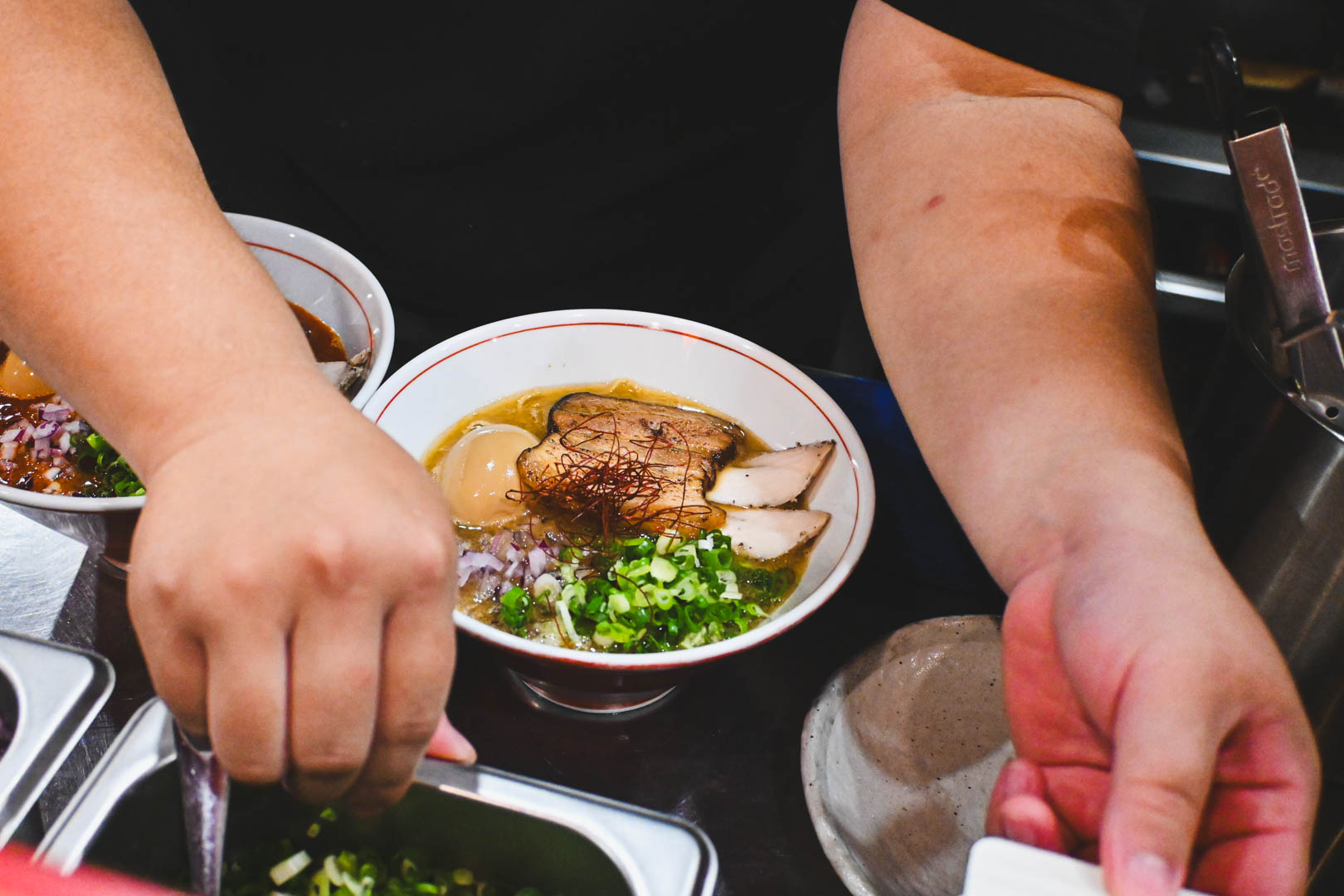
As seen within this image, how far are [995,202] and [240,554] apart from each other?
1063 millimetres

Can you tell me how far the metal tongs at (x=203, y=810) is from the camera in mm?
941

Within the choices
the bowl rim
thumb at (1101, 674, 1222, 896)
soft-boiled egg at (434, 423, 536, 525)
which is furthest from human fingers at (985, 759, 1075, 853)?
soft-boiled egg at (434, 423, 536, 525)

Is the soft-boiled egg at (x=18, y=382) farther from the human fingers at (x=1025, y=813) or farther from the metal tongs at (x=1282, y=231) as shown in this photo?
the metal tongs at (x=1282, y=231)

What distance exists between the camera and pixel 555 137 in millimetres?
1741

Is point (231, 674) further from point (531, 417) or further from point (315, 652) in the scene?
point (531, 417)

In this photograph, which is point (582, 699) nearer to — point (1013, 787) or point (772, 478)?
point (772, 478)

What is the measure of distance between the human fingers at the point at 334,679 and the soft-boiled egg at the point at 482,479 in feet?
2.56

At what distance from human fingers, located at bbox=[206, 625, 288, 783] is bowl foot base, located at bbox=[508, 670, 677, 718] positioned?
20.6 inches

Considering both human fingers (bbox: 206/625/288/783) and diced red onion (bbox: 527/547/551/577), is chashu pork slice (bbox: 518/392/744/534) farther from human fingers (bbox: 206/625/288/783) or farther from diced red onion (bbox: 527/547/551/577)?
human fingers (bbox: 206/625/288/783)

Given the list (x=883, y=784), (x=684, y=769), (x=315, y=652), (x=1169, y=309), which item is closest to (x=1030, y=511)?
(x=883, y=784)

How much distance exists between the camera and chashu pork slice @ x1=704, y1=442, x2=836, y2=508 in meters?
1.53

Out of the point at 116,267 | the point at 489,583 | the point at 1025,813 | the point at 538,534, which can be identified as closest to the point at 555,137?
the point at 538,534

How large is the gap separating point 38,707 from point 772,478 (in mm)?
1058

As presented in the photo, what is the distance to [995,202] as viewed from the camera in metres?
1.28
